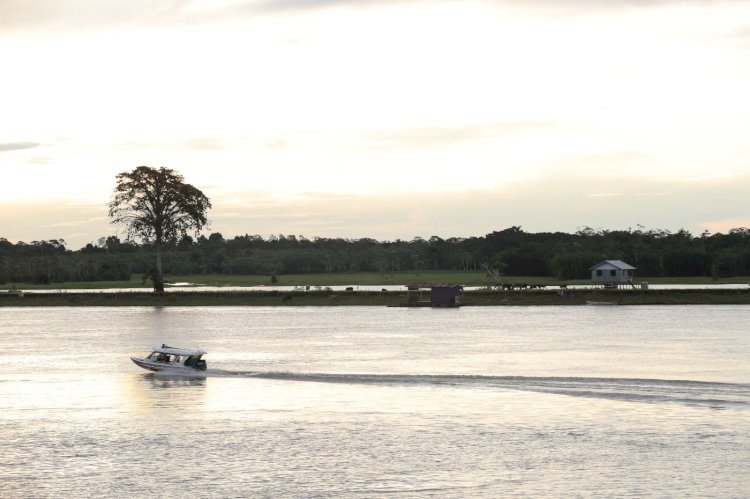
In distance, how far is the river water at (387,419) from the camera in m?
33.1

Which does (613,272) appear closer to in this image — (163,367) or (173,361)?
(173,361)

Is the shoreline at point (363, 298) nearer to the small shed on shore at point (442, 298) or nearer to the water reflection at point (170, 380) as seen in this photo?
the small shed on shore at point (442, 298)

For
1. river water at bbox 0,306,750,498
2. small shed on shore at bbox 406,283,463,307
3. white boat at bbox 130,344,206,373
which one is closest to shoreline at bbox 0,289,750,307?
small shed on shore at bbox 406,283,463,307

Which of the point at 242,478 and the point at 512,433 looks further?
the point at 512,433

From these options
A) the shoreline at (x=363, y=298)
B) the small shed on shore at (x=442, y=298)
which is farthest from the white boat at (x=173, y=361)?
the shoreline at (x=363, y=298)

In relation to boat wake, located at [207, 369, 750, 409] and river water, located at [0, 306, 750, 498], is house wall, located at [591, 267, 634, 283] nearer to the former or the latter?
river water, located at [0, 306, 750, 498]

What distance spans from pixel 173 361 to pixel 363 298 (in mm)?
Result: 83512

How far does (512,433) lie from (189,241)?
114 meters

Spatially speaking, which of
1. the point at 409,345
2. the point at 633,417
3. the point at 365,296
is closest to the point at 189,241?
A: the point at 365,296

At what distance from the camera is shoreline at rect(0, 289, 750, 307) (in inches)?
5359

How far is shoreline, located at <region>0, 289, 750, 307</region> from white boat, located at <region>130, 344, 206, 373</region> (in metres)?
79.4

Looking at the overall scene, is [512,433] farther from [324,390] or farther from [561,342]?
[561,342]

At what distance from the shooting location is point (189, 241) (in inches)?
5871

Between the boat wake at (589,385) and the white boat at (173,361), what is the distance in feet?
3.68
